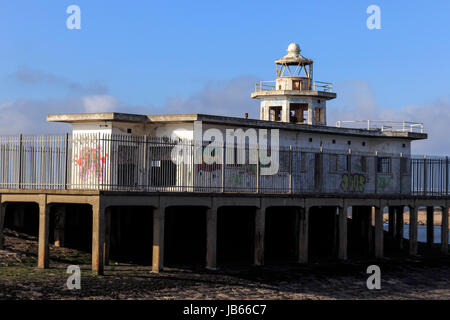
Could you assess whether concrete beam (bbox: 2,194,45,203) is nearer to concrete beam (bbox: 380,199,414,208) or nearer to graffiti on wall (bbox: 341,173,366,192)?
graffiti on wall (bbox: 341,173,366,192)

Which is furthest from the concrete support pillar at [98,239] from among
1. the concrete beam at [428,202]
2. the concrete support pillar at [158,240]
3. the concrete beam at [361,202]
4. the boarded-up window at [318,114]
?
the boarded-up window at [318,114]

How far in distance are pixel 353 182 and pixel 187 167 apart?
12692mm

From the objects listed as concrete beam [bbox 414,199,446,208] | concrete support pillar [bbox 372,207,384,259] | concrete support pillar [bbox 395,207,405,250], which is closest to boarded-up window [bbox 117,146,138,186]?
concrete support pillar [bbox 372,207,384,259]

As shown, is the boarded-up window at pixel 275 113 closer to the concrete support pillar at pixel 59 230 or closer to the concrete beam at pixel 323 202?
the concrete beam at pixel 323 202

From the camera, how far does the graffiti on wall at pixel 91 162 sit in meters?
31.8

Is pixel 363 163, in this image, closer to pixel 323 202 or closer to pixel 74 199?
pixel 323 202

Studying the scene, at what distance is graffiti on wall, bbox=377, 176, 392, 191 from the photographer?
45312mm

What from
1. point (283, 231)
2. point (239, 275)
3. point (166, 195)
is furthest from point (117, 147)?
point (283, 231)

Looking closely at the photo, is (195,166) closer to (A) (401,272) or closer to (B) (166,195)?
(B) (166,195)

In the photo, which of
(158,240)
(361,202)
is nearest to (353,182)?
(361,202)

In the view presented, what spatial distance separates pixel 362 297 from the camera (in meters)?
32.1

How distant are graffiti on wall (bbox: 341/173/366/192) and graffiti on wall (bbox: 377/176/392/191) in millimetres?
1084

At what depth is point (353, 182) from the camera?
43969mm
